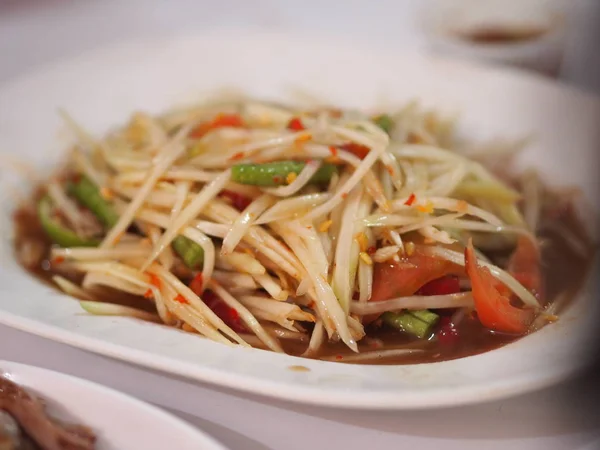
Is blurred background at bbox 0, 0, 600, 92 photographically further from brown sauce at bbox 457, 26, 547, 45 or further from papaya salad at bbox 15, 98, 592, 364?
papaya salad at bbox 15, 98, 592, 364

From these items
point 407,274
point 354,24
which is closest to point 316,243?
point 407,274

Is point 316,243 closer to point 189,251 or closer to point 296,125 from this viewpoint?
point 189,251

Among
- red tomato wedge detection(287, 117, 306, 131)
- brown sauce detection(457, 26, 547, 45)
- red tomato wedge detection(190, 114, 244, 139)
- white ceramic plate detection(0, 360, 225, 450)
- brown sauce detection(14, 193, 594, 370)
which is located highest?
brown sauce detection(457, 26, 547, 45)

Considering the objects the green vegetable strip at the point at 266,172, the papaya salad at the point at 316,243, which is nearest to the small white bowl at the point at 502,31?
the papaya salad at the point at 316,243

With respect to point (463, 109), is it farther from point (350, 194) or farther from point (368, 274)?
point (368, 274)

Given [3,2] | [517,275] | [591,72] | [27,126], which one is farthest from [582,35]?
[3,2]

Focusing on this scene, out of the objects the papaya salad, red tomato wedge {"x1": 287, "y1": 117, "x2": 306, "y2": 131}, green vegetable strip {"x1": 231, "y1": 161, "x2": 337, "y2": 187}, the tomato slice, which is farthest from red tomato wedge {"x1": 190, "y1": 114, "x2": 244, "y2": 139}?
the tomato slice
